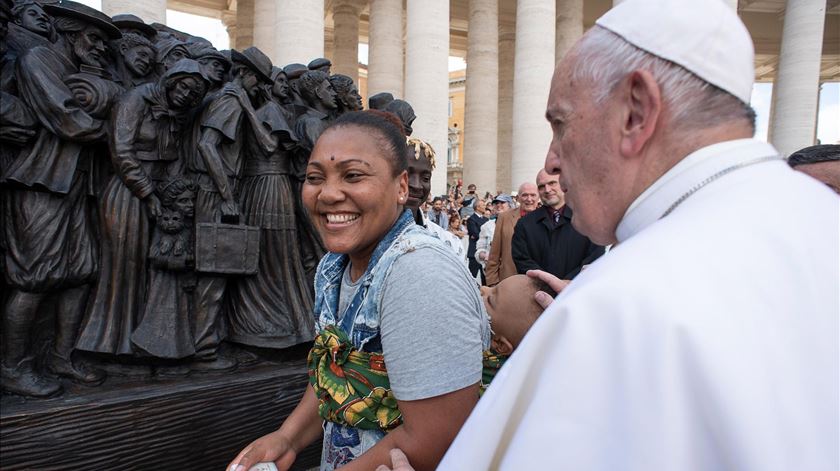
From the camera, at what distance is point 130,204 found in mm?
3316

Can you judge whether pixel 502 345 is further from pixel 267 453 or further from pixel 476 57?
pixel 476 57

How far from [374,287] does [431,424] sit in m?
0.37

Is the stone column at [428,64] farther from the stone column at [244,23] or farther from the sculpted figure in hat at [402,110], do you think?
the sculpted figure in hat at [402,110]

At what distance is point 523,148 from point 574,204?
16633 millimetres

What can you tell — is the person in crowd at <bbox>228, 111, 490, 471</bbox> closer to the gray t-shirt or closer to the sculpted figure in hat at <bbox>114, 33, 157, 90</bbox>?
the gray t-shirt

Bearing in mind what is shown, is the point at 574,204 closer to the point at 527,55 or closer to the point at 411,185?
the point at 411,185

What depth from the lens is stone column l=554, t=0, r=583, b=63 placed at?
20.7 meters

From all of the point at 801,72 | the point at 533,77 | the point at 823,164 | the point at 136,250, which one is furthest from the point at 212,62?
the point at 801,72

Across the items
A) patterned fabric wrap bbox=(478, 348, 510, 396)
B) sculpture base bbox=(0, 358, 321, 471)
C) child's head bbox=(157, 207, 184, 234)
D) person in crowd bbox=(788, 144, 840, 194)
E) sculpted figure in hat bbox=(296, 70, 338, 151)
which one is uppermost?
sculpted figure in hat bbox=(296, 70, 338, 151)

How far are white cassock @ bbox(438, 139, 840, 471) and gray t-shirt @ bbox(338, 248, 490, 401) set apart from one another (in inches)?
16.4

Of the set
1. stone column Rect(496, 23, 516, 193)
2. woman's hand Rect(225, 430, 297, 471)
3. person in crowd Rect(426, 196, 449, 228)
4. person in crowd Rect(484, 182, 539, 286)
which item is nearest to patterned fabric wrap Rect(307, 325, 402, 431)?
woman's hand Rect(225, 430, 297, 471)

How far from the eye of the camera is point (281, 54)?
12695 millimetres

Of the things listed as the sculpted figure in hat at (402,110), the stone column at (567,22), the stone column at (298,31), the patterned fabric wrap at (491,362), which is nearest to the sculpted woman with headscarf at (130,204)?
the sculpted figure in hat at (402,110)

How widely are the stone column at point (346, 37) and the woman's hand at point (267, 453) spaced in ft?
Result: 62.9
